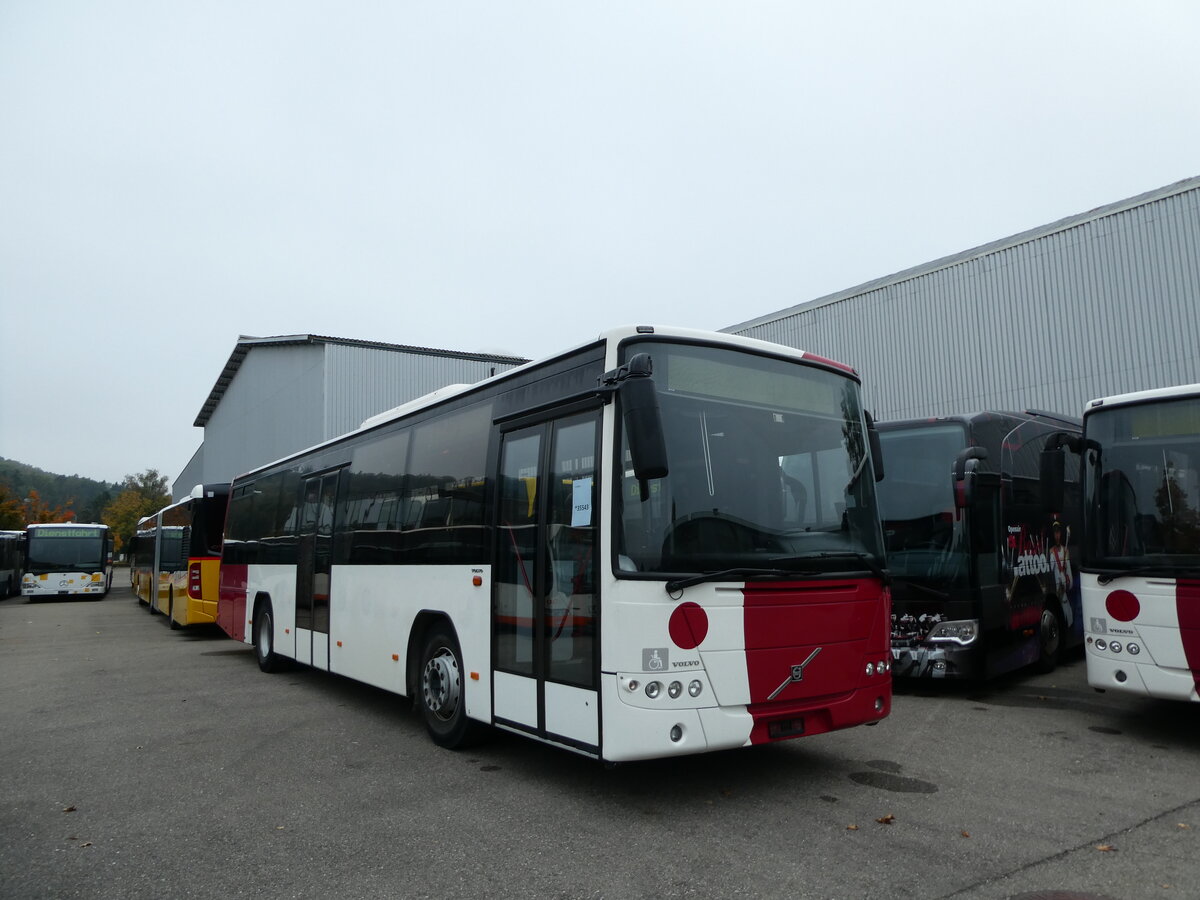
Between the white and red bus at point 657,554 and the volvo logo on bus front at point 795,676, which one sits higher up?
the white and red bus at point 657,554

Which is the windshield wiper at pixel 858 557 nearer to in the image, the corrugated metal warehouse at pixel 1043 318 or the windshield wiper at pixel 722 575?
the windshield wiper at pixel 722 575

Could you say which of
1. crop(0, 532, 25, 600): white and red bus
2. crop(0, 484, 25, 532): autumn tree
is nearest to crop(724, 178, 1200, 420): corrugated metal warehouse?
crop(0, 532, 25, 600): white and red bus

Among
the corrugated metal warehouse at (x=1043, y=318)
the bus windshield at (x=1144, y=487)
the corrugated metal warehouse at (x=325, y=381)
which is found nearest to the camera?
the bus windshield at (x=1144, y=487)

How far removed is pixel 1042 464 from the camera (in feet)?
25.5

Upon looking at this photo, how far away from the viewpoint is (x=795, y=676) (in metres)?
5.65

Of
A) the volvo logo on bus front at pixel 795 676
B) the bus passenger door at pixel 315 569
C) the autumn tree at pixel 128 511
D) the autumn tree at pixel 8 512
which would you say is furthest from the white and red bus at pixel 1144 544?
the autumn tree at pixel 128 511

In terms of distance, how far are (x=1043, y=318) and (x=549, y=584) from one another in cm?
1601

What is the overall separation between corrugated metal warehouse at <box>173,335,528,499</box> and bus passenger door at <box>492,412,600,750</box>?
2389 cm

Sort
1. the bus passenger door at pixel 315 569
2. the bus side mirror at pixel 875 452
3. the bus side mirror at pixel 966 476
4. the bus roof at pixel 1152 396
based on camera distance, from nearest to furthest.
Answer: the bus side mirror at pixel 875 452, the bus roof at pixel 1152 396, the bus side mirror at pixel 966 476, the bus passenger door at pixel 315 569

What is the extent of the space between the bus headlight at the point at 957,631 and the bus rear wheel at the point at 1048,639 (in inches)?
81.5

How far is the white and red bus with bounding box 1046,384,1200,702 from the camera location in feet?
22.4

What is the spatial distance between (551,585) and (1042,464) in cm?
457

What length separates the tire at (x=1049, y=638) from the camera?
416 inches

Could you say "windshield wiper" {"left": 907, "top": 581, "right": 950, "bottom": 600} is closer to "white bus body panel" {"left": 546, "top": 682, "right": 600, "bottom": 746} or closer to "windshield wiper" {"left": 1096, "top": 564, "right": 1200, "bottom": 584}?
"windshield wiper" {"left": 1096, "top": 564, "right": 1200, "bottom": 584}
